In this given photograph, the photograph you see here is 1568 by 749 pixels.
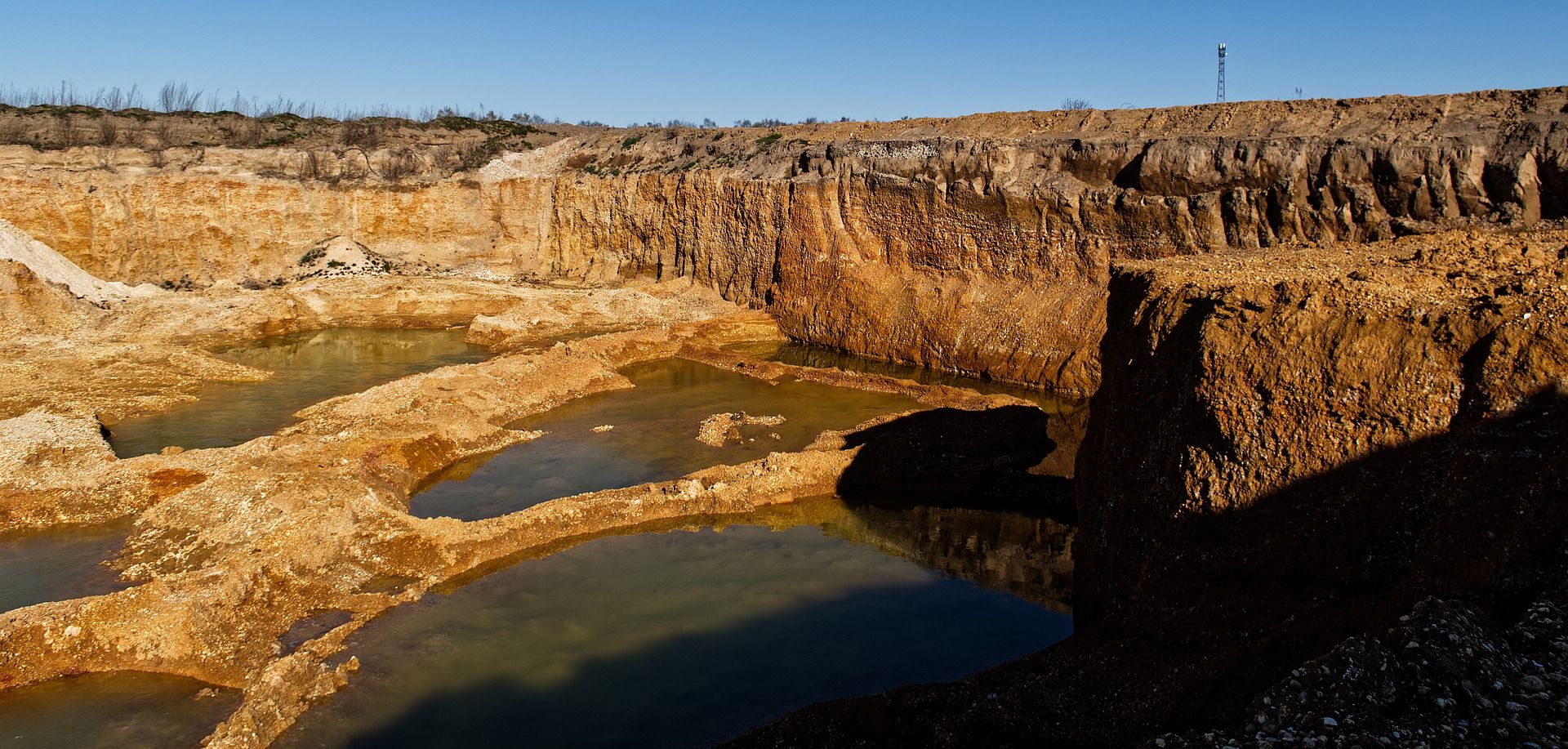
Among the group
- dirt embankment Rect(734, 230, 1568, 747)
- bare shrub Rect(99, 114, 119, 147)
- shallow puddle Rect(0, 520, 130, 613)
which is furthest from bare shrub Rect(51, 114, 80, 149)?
dirt embankment Rect(734, 230, 1568, 747)

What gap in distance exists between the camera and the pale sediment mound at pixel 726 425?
17.5 metres

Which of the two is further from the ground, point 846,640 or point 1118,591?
point 1118,591

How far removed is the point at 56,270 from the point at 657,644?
24.7 m

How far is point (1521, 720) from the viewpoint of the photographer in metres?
4.87

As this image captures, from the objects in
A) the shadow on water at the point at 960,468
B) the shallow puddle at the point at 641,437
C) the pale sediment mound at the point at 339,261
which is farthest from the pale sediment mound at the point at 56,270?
the shadow on water at the point at 960,468

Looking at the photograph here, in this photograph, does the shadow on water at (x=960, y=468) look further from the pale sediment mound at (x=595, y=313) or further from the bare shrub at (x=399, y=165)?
the bare shrub at (x=399, y=165)

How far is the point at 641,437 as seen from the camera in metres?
17.9

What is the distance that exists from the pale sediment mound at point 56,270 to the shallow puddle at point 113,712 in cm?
1968

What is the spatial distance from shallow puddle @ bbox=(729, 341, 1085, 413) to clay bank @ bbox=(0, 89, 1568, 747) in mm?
176

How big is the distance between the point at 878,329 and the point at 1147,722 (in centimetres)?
1867

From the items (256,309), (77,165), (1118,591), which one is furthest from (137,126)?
(1118,591)

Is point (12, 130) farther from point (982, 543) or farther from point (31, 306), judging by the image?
point (982, 543)

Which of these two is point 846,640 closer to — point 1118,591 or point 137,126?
point 1118,591

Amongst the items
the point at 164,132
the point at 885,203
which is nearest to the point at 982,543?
the point at 885,203
